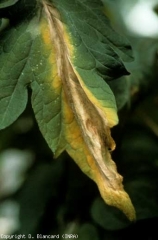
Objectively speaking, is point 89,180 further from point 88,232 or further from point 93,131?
point 93,131

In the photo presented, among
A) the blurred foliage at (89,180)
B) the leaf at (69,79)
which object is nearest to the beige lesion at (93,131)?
the leaf at (69,79)

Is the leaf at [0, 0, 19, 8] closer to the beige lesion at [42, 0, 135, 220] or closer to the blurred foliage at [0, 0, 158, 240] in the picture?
the beige lesion at [42, 0, 135, 220]

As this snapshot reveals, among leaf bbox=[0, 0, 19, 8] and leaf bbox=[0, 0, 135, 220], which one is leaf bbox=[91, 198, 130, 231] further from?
leaf bbox=[0, 0, 19, 8]

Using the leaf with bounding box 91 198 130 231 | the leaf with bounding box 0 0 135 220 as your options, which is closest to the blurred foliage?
the leaf with bounding box 91 198 130 231

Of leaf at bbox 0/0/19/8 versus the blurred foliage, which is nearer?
leaf at bbox 0/0/19/8

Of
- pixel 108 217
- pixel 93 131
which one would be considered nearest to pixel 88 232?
pixel 108 217

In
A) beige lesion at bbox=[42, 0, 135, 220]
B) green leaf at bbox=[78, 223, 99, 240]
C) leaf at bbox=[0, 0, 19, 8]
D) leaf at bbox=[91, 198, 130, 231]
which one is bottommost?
green leaf at bbox=[78, 223, 99, 240]

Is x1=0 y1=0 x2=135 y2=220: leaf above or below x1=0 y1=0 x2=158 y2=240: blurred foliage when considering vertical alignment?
above

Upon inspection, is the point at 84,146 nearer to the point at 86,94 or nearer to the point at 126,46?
the point at 86,94
